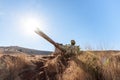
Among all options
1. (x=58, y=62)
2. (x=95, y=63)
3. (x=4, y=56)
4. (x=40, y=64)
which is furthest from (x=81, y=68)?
(x=4, y=56)

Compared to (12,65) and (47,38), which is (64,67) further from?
(12,65)

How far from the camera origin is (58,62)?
38.7 feet

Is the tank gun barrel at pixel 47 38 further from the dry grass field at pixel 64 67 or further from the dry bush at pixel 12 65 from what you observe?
the dry bush at pixel 12 65

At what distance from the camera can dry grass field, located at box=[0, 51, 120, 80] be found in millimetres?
9984

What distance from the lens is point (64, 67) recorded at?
11.4 m

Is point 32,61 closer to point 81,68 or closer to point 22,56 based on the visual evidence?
point 22,56

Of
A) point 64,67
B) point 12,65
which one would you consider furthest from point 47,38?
point 12,65

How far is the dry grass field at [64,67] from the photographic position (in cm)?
998

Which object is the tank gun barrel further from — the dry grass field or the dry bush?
the dry bush

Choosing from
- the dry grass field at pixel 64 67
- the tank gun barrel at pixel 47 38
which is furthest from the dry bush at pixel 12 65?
the tank gun barrel at pixel 47 38

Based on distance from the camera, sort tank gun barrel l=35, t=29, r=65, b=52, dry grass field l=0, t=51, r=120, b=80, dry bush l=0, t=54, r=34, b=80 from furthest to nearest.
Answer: dry bush l=0, t=54, r=34, b=80 < tank gun barrel l=35, t=29, r=65, b=52 < dry grass field l=0, t=51, r=120, b=80

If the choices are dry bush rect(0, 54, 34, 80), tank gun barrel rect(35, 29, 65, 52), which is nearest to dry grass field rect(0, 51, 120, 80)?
dry bush rect(0, 54, 34, 80)

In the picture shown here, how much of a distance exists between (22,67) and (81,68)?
275 cm

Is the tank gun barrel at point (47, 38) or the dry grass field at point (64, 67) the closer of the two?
the dry grass field at point (64, 67)
